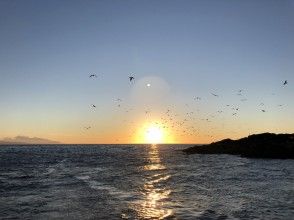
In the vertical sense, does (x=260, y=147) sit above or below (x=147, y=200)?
above

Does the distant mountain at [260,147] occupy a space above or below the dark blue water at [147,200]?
above

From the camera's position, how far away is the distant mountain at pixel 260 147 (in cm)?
9906

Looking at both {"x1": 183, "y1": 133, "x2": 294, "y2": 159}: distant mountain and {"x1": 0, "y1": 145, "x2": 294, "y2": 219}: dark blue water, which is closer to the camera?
{"x1": 0, "y1": 145, "x2": 294, "y2": 219}: dark blue water

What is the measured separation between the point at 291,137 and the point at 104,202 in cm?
9629

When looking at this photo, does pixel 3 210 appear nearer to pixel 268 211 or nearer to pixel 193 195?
pixel 193 195

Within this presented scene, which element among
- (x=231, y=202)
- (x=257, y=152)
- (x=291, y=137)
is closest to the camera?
(x=231, y=202)

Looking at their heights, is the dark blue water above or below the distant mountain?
below

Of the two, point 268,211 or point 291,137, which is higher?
point 291,137

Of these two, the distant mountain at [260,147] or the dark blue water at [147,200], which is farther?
the distant mountain at [260,147]

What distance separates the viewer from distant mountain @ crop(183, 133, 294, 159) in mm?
99062

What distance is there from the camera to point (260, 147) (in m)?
110

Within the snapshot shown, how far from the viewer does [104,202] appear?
29.7 metres

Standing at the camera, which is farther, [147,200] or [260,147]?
[260,147]

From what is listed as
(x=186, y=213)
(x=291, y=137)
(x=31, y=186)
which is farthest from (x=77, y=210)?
(x=291, y=137)
